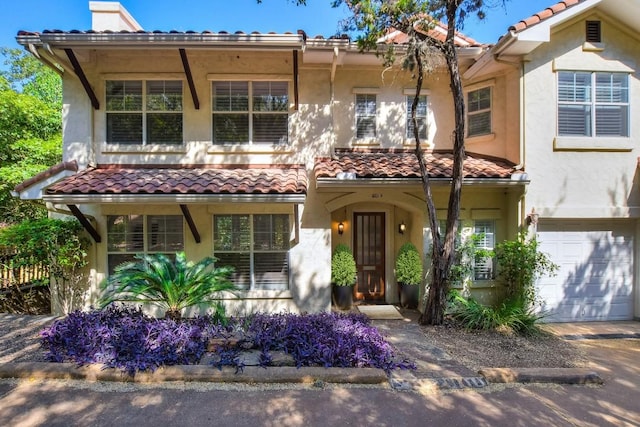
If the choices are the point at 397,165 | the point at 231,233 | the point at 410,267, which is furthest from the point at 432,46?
the point at 231,233

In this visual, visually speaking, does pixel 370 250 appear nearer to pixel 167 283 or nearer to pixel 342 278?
pixel 342 278

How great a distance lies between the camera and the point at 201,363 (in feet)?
16.2

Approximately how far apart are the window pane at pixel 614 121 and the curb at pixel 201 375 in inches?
321

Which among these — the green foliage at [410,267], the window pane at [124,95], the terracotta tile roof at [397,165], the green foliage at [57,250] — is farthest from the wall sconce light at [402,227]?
the green foliage at [57,250]

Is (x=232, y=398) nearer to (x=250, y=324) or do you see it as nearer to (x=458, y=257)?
(x=250, y=324)

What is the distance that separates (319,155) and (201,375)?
558 cm

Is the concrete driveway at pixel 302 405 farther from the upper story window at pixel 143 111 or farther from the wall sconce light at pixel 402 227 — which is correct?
the upper story window at pixel 143 111

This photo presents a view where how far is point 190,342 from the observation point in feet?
16.8

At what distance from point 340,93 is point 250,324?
20.6 ft

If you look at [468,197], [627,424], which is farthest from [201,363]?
[468,197]

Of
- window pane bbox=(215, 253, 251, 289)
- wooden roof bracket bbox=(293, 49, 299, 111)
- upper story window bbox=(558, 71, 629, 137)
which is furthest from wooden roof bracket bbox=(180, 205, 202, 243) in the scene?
upper story window bbox=(558, 71, 629, 137)

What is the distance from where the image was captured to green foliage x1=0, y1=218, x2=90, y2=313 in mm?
7410

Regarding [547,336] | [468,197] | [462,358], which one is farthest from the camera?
[468,197]

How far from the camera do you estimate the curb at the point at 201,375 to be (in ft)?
15.5
